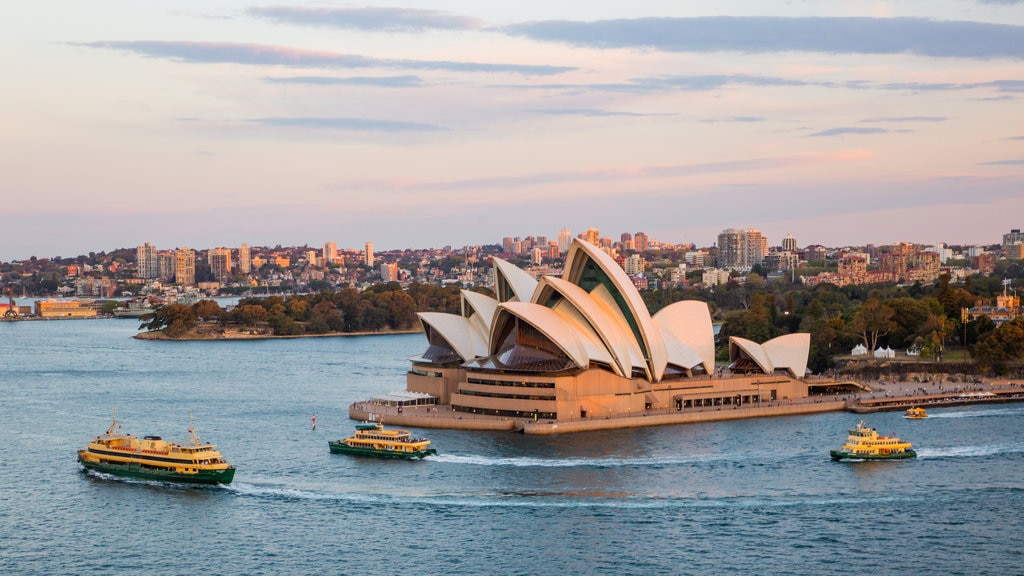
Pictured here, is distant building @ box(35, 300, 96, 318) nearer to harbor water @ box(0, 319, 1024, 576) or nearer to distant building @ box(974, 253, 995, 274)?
harbor water @ box(0, 319, 1024, 576)

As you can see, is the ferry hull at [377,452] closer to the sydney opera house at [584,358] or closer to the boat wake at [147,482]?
the boat wake at [147,482]

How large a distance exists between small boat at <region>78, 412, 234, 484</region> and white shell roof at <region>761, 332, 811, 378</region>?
2592 cm

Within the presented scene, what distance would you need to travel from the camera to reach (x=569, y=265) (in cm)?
5156

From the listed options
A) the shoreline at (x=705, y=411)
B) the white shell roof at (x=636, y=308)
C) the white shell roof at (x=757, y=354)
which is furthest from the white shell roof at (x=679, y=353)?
the white shell roof at (x=757, y=354)

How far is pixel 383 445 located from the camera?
135 ft

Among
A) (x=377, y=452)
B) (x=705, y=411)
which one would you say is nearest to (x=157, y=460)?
(x=377, y=452)

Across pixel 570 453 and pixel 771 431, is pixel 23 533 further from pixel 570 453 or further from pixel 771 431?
pixel 771 431

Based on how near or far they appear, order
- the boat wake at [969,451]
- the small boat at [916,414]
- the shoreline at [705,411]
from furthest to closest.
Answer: the small boat at [916,414] → the shoreline at [705,411] → the boat wake at [969,451]

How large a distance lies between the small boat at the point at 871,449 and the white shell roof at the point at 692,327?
41.3ft

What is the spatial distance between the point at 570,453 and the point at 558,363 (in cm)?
711

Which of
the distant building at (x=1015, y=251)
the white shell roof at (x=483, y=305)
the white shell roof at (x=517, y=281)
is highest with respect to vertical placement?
the distant building at (x=1015, y=251)

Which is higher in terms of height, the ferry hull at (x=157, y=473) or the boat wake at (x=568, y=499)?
the ferry hull at (x=157, y=473)

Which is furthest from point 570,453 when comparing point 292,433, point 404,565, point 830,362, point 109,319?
point 109,319

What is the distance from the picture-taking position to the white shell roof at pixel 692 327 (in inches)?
2112
